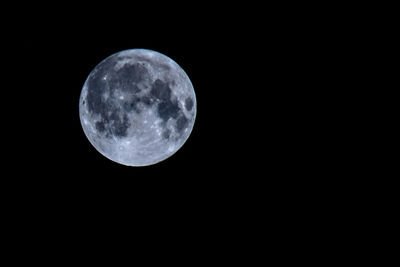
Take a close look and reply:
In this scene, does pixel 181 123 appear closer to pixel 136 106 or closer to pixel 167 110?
pixel 167 110

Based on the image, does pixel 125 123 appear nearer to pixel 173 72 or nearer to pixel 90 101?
pixel 90 101

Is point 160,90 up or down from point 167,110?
up

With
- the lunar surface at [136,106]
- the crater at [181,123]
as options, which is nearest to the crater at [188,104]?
the lunar surface at [136,106]

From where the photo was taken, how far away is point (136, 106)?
12.8ft

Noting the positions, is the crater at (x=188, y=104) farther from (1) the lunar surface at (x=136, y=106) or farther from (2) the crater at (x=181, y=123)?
(2) the crater at (x=181, y=123)

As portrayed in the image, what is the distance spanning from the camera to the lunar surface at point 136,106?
394cm

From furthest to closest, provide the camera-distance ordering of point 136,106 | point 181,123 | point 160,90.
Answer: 1. point 181,123
2. point 160,90
3. point 136,106

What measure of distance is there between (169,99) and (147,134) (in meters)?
0.57

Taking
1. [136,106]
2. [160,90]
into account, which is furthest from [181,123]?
[136,106]

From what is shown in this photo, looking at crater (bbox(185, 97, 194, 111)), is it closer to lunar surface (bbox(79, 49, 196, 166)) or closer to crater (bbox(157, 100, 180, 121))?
lunar surface (bbox(79, 49, 196, 166))

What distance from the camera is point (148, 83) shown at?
3.98m

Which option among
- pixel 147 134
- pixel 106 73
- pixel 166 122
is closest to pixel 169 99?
pixel 166 122

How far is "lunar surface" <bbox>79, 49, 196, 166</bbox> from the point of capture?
394 centimetres

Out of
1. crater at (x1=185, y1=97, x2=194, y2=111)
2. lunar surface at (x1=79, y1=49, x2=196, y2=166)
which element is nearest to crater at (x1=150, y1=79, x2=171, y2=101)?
lunar surface at (x1=79, y1=49, x2=196, y2=166)
